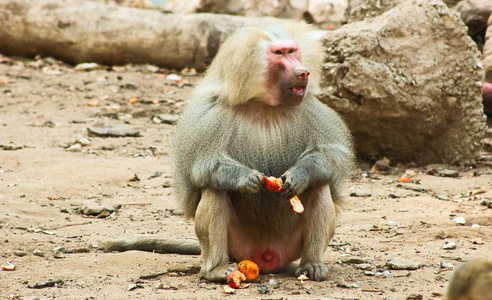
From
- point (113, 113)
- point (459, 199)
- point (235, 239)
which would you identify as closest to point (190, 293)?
point (235, 239)

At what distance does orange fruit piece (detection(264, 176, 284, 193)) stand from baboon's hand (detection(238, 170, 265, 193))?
32mm

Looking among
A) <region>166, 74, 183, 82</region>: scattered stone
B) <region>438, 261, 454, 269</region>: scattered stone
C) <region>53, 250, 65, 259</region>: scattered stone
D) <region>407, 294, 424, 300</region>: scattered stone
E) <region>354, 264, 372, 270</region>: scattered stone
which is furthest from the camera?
<region>166, 74, 183, 82</region>: scattered stone

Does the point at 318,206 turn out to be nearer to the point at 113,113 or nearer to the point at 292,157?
the point at 292,157

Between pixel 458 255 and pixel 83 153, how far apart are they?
4.30 metres

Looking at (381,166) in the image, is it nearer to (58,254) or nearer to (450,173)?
(450,173)

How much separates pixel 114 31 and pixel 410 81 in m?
5.33

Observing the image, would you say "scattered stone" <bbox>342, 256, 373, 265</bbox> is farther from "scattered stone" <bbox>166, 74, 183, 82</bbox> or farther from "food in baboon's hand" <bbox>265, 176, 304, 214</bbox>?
"scattered stone" <bbox>166, 74, 183, 82</bbox>

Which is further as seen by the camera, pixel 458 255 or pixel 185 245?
pixel 185 245

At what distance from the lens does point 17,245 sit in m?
4.30

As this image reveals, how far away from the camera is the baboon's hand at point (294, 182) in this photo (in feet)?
12.4

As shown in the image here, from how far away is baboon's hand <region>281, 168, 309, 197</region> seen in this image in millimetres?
3775

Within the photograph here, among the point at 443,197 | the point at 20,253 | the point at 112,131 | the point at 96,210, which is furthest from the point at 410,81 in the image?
the point at 20,253

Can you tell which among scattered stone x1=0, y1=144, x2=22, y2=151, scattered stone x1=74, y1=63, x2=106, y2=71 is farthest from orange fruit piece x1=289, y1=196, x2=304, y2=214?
scattered stone x1=74, y1=63, x2=106, y2=71

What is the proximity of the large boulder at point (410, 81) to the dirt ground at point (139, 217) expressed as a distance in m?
0.36
